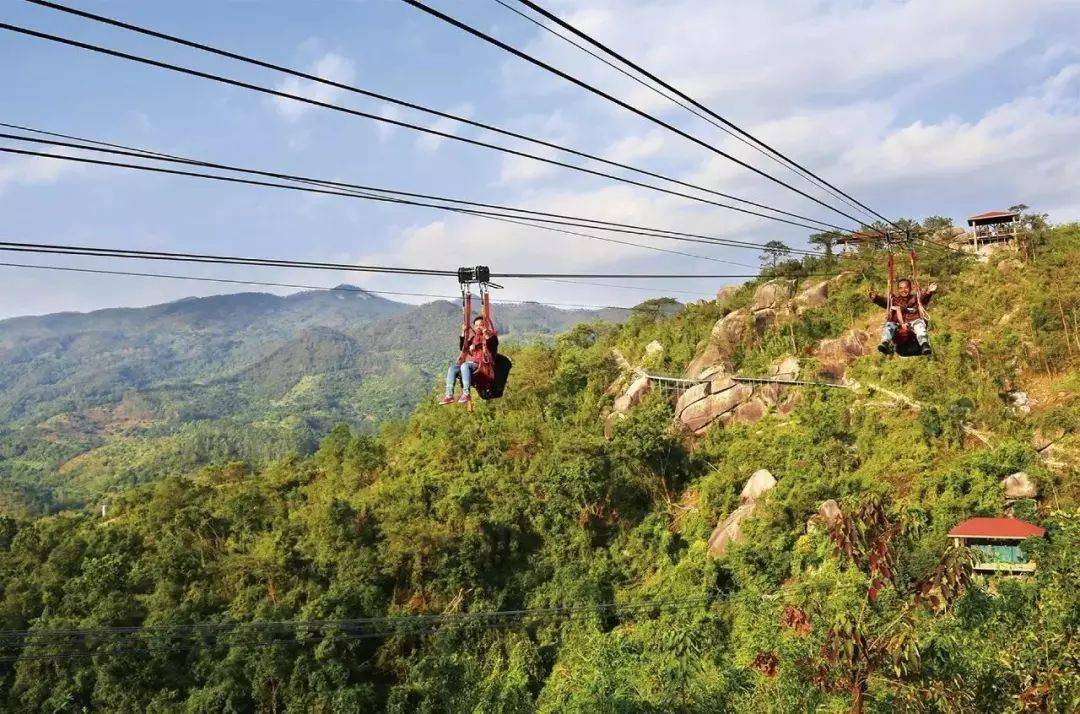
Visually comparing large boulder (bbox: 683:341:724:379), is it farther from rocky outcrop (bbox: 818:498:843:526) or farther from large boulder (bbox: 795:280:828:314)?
rocky outcrop (bbox: 818:498:843:526)

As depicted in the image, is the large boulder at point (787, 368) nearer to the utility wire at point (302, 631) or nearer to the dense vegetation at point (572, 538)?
the dense vegetation at point (572, 538)

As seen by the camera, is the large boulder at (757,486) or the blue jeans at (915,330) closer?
the blue jeans at (915,330)

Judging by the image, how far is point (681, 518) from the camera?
86.9 ft

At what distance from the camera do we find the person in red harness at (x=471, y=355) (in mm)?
8812

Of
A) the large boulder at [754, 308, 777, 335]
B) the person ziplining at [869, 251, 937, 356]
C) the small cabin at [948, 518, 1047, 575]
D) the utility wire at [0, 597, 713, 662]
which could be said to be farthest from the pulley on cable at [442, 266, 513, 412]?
the large boulder at [754, 308, 777, 335]

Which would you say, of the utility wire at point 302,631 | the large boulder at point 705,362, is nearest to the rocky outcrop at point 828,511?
the utility wire at point 302,631

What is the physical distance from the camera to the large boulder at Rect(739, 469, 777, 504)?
24.3 m

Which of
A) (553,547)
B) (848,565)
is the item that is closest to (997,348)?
(848,565)

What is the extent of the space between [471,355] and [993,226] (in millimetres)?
37934

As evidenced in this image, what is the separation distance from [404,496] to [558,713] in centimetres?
1149

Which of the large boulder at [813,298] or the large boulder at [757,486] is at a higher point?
the large boulder at [813,298]

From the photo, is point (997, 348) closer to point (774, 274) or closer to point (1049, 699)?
point (774, 274)

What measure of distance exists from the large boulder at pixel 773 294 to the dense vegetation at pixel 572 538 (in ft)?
6.48

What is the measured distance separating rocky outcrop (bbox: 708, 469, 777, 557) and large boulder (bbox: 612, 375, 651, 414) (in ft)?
24.4
